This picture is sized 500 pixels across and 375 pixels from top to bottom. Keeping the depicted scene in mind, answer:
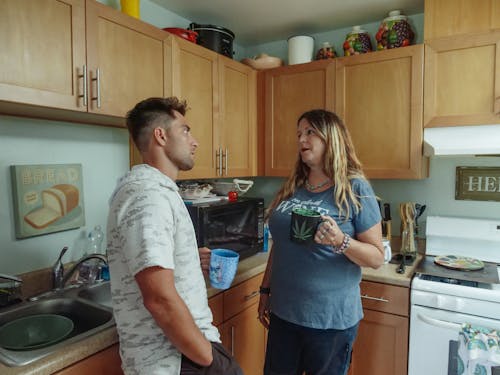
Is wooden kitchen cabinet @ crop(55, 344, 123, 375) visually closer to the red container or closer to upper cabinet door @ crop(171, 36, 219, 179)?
upper cabinet door @ crop(171, 36, 219, 179)

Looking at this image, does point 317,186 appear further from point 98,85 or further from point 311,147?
point 98,85

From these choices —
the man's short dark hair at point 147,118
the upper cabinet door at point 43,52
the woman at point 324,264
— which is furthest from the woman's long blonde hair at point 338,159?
the upper cabinet door at point 43,52

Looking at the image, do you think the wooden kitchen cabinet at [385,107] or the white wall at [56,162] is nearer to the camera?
the white wall at [56,162]

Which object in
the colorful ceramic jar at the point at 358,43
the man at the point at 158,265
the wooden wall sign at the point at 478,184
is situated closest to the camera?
the man at the point at 158,265

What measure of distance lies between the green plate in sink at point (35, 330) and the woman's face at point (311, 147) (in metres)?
1.06

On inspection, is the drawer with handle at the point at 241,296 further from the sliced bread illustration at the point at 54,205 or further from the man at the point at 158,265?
the sliced bread illustration at the point at 54,205

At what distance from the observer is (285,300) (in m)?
1.36

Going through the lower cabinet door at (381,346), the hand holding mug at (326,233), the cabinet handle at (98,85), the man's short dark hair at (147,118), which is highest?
the cabinet handle at (98,85)

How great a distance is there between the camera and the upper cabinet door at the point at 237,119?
2113 millimetres

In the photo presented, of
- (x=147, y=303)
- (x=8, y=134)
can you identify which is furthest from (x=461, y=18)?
Answer: (x=8, y=134)

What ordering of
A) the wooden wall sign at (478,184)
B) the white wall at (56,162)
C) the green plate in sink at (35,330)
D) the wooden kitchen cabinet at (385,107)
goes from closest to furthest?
the green plate in sink at (35,330) < the white wall at (56,162) < the wooden kitchen cabinet at (385,107) < the wooden wall sign at (478,184)

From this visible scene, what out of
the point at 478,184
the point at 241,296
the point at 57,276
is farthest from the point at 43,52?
the point at 478,184

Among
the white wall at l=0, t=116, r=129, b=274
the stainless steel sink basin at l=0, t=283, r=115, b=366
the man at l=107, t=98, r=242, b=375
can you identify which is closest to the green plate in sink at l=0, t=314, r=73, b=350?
the stainless steel sink basin at l=0, t=283, r=115, b=366

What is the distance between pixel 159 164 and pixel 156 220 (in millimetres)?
260
